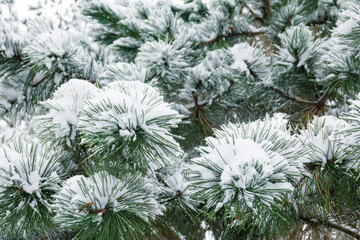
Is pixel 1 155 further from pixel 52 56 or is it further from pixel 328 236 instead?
pixel 328 236

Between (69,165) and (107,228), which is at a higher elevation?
(107,228)

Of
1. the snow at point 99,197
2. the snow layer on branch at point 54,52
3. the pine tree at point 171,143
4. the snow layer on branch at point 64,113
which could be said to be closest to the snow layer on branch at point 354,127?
the pine tree at point 171,143

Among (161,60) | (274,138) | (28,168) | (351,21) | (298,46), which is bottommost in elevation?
(28,168)

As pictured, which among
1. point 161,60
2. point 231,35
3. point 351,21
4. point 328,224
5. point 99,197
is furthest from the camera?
point 231,35

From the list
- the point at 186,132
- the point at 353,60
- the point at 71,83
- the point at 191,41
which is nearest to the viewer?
the point at 71,83

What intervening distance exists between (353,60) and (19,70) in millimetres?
1251

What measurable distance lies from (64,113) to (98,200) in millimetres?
241

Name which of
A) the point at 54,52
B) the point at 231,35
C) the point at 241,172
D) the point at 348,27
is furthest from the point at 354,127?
the point at 231,35

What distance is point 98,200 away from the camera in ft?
2.21

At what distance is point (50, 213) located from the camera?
2.62 ft

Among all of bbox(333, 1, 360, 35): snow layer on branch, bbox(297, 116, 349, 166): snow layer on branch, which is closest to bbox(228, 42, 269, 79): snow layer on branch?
bbox(333, 1, 360, 35): snow layer on branch

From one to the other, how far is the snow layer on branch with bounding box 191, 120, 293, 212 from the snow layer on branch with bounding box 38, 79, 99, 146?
337mm

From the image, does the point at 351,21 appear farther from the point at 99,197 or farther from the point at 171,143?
the point at 99,197

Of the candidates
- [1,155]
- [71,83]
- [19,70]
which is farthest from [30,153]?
[19,70]
